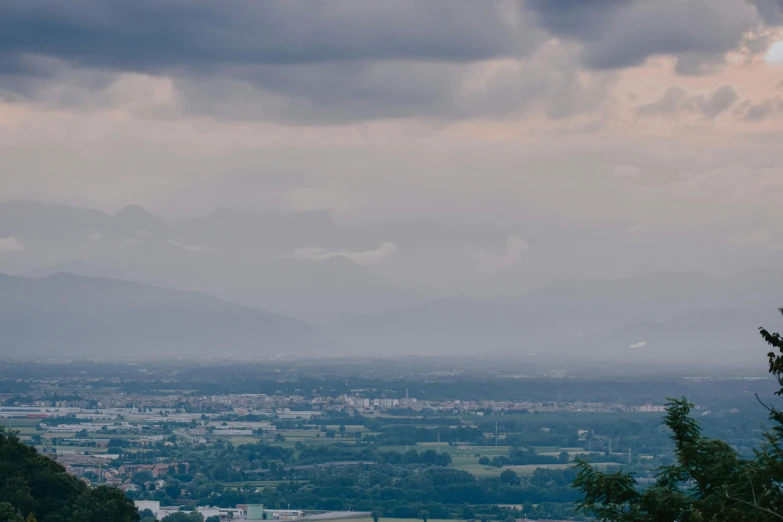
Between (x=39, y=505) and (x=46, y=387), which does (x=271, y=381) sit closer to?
(x=46, y=387)

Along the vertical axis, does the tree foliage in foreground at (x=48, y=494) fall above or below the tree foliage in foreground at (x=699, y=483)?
below

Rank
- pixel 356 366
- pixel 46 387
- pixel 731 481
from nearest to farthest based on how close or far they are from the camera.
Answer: pixel 731 481 → pixel 46 387 → pixel 356 366

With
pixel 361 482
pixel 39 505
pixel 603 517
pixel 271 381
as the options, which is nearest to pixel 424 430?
pixel 361 482

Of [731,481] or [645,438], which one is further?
[645,438]

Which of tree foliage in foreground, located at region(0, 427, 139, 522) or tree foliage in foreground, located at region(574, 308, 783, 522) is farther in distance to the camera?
tree foliage in foreground, located at region(0, 427, 139, 522)

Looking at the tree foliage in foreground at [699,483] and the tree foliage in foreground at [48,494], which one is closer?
the tree foliage in foreground at [699,483]
